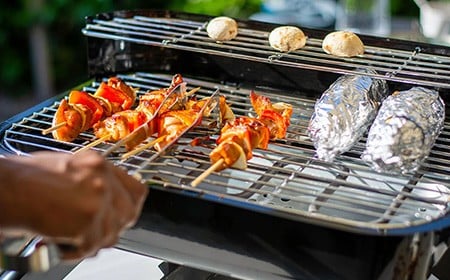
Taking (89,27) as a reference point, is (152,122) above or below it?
below

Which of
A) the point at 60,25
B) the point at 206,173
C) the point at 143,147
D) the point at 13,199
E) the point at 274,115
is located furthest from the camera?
the point at 60,25

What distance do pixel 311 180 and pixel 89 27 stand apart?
0.65 metres

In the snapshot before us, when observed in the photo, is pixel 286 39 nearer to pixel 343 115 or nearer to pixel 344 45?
pixel 344 45

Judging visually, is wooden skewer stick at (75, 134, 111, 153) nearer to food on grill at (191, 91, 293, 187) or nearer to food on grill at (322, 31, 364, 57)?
food on grill at (191, 91, 293, 187)

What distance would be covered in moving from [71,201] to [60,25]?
10.6 feet

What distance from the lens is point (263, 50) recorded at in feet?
4.87

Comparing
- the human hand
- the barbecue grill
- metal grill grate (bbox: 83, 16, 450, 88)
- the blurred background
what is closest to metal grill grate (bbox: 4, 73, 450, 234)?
the barbecue grill

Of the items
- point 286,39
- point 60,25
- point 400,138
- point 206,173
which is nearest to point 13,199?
point 206,173

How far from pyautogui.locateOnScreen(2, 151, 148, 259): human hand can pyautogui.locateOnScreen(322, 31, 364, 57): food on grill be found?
728 mm

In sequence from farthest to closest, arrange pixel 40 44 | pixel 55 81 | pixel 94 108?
pixel 55 81
pixel 40 44
pixel 94 108

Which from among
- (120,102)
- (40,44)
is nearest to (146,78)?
(120,102)

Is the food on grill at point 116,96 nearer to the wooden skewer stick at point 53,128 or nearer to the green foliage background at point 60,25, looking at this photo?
the wooden skewer stick at point 53,128

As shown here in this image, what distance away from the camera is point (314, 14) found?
328cm

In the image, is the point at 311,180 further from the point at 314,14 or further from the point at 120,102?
the point at 314,14
